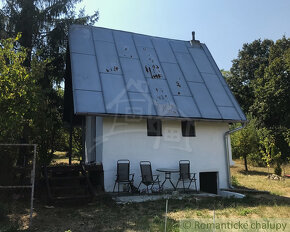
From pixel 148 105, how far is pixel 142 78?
1.48 metres

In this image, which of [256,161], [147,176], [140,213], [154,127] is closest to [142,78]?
[154,127]

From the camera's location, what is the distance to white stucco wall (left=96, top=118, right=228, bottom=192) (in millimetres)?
8758

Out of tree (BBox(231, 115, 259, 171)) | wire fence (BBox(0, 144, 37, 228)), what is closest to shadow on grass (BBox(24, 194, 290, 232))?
wire fence (BBox(0, 144, 37, 228))

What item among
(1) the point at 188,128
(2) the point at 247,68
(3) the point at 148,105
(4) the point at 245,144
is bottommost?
(4) the point at 245,144

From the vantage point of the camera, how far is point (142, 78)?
10.1 meters

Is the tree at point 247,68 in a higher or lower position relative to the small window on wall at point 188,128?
higher

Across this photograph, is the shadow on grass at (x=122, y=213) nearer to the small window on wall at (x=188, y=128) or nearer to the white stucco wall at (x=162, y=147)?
the white stucco wall at (x=162, y=147)

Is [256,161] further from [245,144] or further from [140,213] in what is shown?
[140,213]

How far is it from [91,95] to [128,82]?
5.48 ft

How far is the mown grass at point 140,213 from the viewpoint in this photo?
214 inches

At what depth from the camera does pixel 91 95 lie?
8.59m

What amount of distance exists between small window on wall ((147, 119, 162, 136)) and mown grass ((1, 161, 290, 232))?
262 centimetres

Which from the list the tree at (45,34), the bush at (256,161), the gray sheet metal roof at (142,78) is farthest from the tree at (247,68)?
the tree at (45,34)

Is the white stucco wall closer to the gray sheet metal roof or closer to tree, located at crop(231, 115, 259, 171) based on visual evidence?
the gray sheet metal roof
